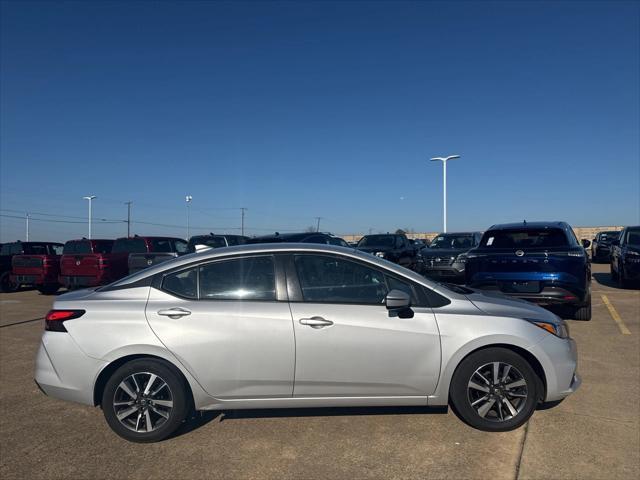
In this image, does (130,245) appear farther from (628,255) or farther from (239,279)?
(628,255)

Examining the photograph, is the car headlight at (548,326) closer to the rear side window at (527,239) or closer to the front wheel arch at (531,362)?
the front wheel arch at (531,362)

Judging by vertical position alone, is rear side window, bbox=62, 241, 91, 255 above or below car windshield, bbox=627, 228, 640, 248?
below

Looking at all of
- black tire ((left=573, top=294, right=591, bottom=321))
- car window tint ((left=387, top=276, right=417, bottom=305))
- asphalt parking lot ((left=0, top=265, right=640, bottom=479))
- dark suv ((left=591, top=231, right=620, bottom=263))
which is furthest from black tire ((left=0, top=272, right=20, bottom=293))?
dark suv ((left=591, top=231, right=620, bottom=263))

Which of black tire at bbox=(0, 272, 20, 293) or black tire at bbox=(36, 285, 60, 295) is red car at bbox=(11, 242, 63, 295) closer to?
black tire at bbox=(36, 285, 60, 295)

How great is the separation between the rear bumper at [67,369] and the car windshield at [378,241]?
39.1 ft

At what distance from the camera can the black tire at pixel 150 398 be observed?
3654 mm

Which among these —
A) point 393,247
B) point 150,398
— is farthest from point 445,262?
point 150,398

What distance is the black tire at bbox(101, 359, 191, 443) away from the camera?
3.65 meters

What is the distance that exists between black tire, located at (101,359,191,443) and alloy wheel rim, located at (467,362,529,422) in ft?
7.60

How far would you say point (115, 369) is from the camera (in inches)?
147

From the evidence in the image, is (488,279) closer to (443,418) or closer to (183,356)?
(443,418)

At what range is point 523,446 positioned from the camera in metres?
3.54

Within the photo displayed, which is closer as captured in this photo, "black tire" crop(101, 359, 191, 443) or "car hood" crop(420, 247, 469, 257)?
"black tire" crop(101, 359, 191, 443)

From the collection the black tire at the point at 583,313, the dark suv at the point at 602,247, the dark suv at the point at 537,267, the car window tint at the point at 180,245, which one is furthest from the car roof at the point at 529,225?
the dark suv at the point at 602,247
